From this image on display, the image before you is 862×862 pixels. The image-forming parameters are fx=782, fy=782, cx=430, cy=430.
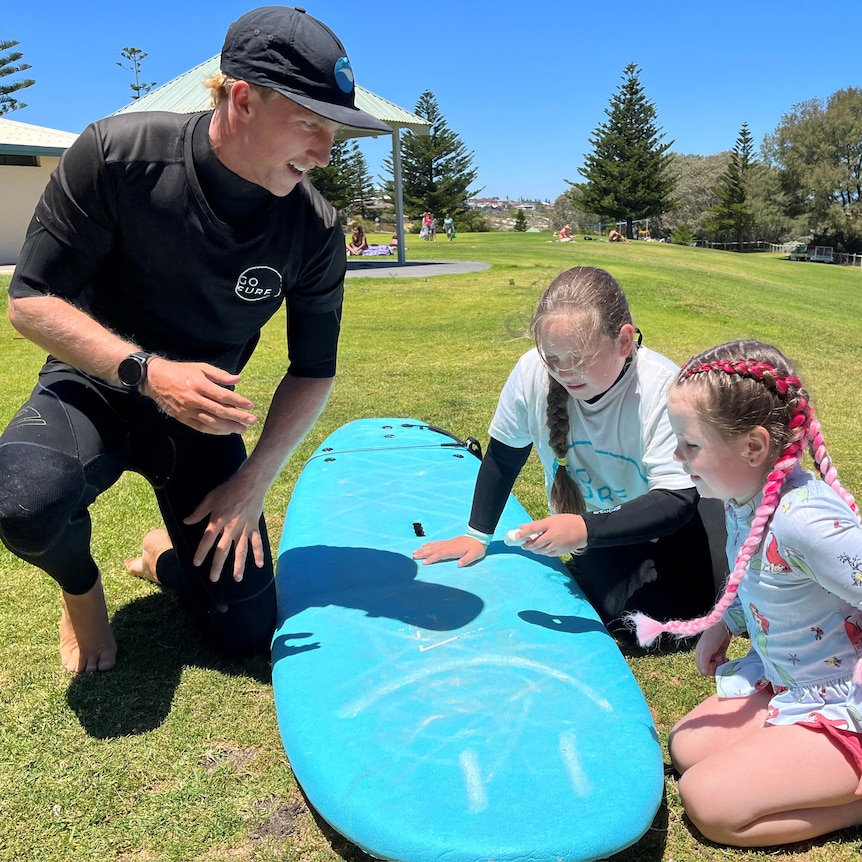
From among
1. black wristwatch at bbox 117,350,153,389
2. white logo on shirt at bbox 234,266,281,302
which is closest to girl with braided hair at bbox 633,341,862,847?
white logo on shirt at bbox 234,266,281,302

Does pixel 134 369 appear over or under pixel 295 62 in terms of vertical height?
under

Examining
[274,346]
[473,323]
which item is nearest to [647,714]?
[274,346]

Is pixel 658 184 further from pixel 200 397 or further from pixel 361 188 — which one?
pixel 200 397

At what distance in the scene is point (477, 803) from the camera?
1.67 metres

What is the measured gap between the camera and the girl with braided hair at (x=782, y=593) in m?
1.75

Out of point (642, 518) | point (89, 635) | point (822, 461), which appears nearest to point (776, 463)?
point (822, 461)

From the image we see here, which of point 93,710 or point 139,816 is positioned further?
point 93,710

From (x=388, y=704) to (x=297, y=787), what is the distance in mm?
335

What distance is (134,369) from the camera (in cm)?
207

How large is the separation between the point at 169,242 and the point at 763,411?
5.54 ft

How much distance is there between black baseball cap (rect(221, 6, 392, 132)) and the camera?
2.03 m

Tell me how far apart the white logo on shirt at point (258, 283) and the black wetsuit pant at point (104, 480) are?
1.67 ft

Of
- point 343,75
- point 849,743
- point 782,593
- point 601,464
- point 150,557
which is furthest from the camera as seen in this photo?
point 150,557

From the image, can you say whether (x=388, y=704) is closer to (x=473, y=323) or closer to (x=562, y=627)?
(x=562, y=627)
